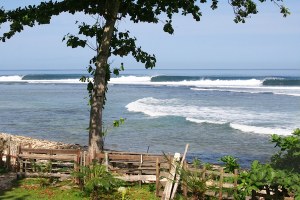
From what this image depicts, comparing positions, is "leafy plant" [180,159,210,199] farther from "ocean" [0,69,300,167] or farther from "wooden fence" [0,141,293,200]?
"ocean" [0,69,300,167]

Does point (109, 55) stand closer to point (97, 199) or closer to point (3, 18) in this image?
point (3, 18)

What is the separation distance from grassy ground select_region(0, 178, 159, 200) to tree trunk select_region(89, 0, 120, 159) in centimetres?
192

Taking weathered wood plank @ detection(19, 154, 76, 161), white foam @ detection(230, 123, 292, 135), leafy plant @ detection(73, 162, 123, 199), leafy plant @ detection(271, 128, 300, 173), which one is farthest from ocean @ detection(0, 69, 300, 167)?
leafy plant @ detection(271, 128, 300, 173)

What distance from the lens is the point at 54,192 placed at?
15125mm

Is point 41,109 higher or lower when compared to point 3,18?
lower

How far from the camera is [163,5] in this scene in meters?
17.3

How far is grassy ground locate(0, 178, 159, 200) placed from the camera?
47.3 ft

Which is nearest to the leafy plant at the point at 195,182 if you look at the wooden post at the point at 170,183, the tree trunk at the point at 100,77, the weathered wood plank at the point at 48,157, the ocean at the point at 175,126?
the wooden post at the point at 170,183

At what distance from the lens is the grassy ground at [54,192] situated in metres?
14.4

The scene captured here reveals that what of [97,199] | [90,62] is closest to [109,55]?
[90,62]

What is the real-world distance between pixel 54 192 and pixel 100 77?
4692 mm

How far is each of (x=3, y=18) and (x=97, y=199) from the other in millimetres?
7490

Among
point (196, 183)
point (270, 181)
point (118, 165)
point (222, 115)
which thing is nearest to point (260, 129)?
point (222, 115)

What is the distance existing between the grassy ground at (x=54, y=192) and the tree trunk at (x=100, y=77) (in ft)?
6.31
